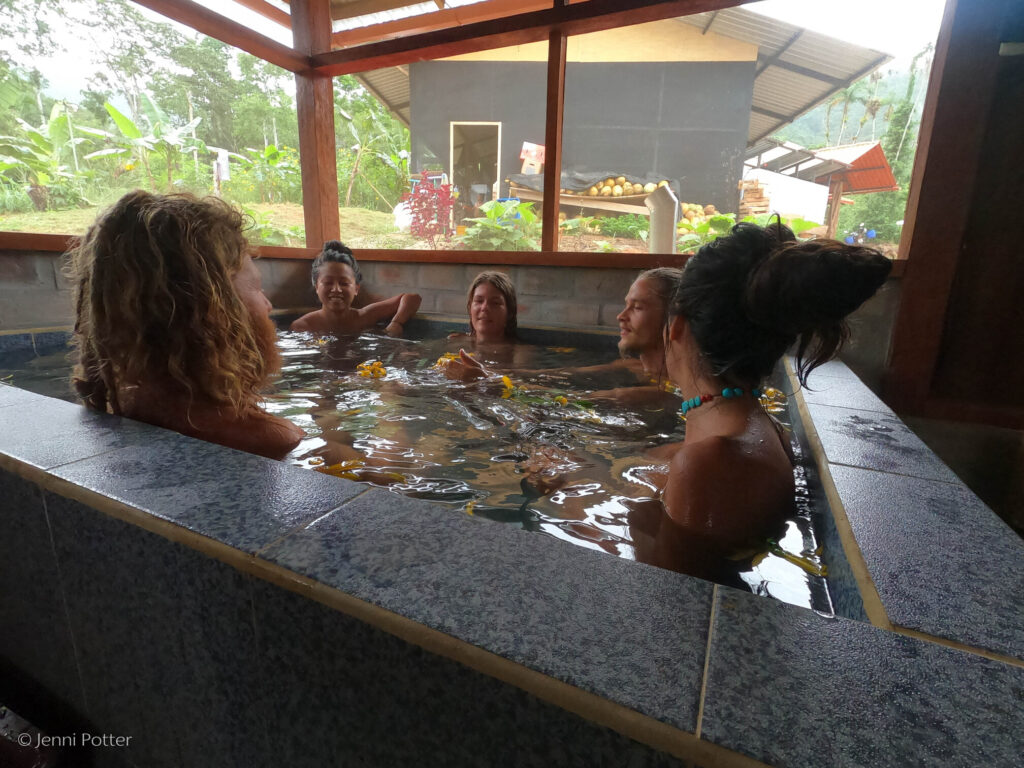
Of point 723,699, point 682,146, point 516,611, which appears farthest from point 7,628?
point 682,146

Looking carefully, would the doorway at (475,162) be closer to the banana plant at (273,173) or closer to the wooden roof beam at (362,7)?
the banana plant at (273,173)

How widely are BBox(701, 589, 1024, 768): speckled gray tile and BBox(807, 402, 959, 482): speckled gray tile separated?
0.87m

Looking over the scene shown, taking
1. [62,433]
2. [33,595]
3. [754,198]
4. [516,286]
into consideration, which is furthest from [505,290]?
[754,198]

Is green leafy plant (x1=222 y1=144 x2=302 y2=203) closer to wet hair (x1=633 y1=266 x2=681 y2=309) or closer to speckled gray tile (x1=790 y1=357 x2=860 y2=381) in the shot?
wet hair (x1=633 y1=266 x2=681 y2=309)

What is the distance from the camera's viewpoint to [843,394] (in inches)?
92.9

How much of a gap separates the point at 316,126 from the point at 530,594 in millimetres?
6149

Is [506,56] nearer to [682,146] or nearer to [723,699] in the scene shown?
[682,146]

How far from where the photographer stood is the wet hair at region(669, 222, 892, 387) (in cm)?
123

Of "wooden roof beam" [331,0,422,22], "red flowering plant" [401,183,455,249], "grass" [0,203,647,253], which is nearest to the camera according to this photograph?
"wooden roof beam" [331,0,422,22]

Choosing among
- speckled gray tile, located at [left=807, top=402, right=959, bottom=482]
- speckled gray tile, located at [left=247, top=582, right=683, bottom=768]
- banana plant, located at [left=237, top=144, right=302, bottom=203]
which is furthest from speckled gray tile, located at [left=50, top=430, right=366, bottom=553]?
banana plant, located at [left=237, top=144, right=302, bottom=203]

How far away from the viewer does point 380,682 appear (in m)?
0.74

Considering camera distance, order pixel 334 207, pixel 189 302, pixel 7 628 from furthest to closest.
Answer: pixel 334 207 < pixel 189 302 < pixel 7 628

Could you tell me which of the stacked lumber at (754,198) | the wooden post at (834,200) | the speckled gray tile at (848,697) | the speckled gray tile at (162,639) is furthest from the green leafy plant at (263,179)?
the speckled gray tile at (848,697)

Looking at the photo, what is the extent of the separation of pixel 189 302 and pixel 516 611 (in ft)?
4.28
